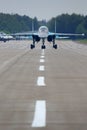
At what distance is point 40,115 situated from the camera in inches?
453

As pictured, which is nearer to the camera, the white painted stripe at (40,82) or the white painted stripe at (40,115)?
the white painted stripe at (40,115)

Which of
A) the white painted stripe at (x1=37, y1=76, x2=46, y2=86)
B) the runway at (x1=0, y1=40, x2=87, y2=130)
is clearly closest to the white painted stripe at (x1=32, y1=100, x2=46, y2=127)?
the runway at (x1=0, y1=40, x2=87, y2=130)

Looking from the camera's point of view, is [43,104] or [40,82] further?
[40,82]

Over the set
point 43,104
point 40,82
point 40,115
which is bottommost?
point 40,82

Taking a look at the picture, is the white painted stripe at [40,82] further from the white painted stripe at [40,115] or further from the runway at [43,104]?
the white painted stripe at [40,115]

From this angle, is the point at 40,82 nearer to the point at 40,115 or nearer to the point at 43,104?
the point at 43,104

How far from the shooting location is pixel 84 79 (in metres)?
21.1

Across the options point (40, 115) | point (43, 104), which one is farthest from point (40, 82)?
point (40, 115)

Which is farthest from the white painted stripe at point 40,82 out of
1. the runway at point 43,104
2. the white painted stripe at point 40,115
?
the white painted stripe at point 40,115

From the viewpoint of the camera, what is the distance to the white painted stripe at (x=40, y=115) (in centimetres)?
1048

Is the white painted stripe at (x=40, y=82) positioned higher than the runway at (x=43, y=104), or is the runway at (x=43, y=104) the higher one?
the runway at (x=43, y=104)

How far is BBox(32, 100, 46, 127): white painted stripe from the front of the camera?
1048cm

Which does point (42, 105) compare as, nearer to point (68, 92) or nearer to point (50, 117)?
point (50, 117)

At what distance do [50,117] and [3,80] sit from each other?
9.23 m
